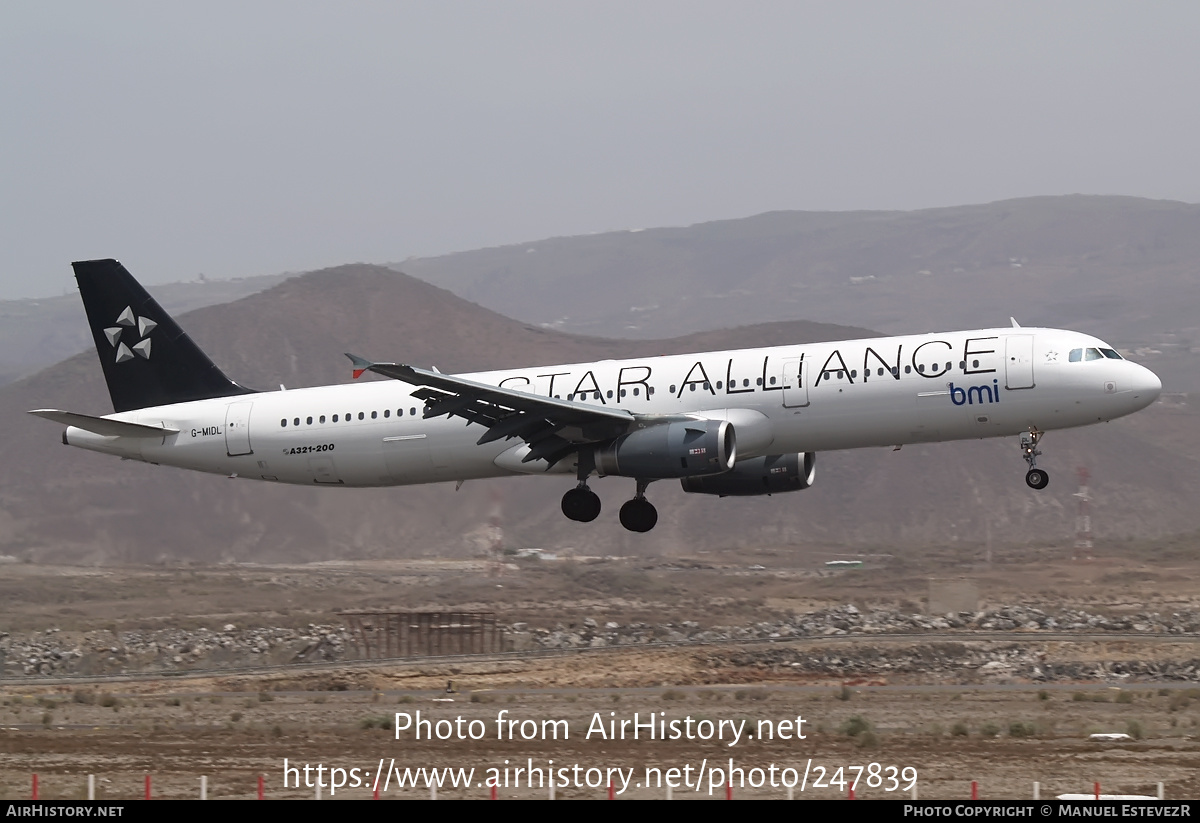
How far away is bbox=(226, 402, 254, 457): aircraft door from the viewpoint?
4244cm

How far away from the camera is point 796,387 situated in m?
37.4

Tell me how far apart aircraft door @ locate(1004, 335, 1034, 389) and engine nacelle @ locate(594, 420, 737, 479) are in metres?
6.46

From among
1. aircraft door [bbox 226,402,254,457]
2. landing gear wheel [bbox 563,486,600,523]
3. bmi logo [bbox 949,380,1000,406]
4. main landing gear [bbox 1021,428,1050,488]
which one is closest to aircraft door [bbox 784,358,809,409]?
bmi logo [bbox 949,380,1000,406]

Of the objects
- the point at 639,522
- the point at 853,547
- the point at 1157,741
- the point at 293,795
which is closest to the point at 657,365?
the point at 639,522

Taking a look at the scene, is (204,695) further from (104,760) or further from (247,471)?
(104,760)

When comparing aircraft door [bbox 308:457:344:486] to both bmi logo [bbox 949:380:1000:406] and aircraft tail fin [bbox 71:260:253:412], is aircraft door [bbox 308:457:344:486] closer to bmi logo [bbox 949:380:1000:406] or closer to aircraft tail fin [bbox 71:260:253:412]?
aircraft tail fin [bbox 71:260:253:412]

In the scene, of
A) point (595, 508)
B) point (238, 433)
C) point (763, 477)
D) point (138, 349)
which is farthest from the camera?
point (138, 349)

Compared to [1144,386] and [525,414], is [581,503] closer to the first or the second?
[525,414]

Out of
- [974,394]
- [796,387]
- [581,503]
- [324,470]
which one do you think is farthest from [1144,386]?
[324,470]

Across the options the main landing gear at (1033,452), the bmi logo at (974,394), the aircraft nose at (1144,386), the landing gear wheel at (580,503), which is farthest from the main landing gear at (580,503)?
the aircraft nose at (1144,386)

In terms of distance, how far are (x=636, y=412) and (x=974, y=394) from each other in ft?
26.6

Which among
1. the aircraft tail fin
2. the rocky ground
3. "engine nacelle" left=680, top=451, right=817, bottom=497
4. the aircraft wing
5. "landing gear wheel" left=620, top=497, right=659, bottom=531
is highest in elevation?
the aircraft tail fin

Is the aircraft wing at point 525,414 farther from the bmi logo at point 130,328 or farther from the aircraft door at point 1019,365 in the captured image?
the bmi logo at point 130,328

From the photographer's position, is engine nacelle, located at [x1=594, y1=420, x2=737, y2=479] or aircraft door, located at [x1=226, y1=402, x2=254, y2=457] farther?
aircraft door, located at [x1=226, y1=402, x2=254, y2=457]
